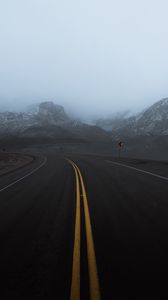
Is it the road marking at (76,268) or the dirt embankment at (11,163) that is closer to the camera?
the road marking at (76,268)

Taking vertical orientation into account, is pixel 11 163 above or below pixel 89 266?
below

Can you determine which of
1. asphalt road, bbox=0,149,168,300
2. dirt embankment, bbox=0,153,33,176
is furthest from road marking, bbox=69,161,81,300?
dirt embankment, bbox=0,153,33,176

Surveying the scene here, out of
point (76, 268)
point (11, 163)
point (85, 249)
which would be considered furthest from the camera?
point (11, 163)

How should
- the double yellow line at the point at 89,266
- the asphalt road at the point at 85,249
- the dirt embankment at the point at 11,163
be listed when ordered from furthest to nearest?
the dirt embankment at the point at 11,163, the asphalt road at the point at 85,249, the double yellow line at the point at 89,266

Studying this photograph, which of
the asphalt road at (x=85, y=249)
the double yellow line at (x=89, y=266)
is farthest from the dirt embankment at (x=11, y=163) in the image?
the double yellow line at (x=89, y=266)

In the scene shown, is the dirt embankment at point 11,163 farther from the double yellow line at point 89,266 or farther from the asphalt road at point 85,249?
the double yellow line at point 89,266

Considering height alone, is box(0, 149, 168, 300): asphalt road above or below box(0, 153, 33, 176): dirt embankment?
above

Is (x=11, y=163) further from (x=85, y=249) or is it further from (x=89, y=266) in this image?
(x=89, y=266)

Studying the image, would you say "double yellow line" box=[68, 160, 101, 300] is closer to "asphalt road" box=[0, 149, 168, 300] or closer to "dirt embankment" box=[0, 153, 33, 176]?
"asphalt road" box=[0, 149, 168, 300]

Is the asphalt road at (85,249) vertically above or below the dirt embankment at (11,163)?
above

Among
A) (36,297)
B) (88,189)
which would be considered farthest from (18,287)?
(88,189)

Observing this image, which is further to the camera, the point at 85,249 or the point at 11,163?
the point at 11,163

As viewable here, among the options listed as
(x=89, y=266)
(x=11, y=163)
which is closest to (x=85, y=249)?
(x=89, y=266)

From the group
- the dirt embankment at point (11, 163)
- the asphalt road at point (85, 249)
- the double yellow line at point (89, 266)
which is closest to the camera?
the double yellow line at point (89, 266)
